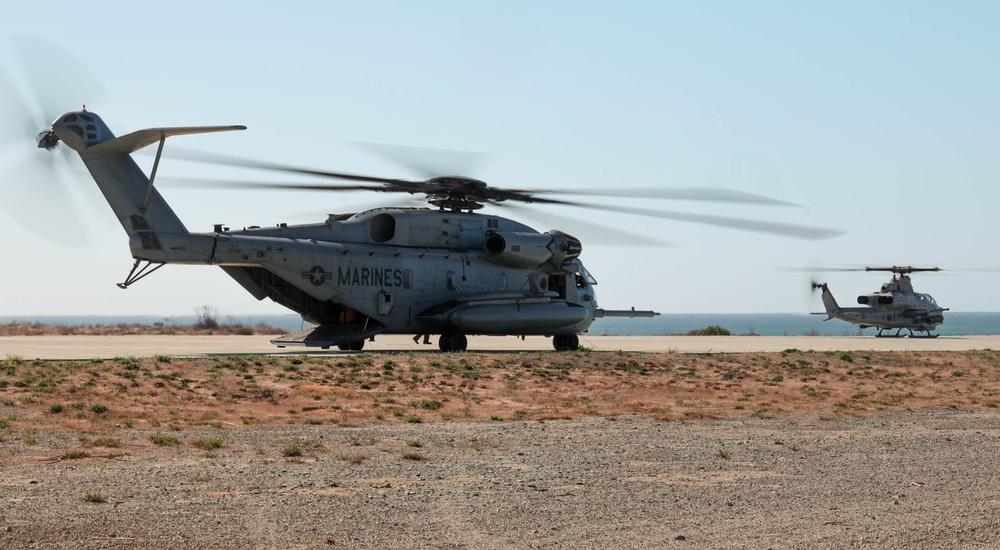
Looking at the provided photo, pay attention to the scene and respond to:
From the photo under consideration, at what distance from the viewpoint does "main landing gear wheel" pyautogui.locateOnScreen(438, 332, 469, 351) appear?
1241 inches

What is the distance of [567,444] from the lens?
45.2 ft

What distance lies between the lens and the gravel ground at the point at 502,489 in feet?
26.7

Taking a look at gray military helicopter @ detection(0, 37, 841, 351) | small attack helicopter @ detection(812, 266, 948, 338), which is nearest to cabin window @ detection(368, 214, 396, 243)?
gray military helicopter @ detection(0, 37, 841, 351)

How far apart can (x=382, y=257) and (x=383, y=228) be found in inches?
49.2

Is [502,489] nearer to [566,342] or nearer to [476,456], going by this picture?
[476,456]

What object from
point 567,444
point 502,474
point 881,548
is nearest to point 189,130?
point 567,444

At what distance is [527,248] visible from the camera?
3281 centimetres

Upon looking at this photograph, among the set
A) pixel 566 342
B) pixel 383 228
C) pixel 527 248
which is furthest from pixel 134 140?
pixel 566 342

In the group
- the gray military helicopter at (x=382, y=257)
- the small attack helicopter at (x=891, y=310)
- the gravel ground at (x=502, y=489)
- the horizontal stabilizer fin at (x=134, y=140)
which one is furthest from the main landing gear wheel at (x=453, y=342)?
the small attack helicopter at (x=891, y=310)

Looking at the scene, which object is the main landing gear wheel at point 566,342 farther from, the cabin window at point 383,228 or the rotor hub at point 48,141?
the rotor hub at point 48,141

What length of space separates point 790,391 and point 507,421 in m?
8.40

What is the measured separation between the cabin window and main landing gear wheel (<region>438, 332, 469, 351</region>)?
341cm

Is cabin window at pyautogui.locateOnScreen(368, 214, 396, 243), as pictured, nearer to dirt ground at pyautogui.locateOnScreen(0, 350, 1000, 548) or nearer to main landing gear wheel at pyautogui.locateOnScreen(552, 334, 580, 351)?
main landing gear wheel at pyautogui.locateOnScreen(552, 334, 580, 351)

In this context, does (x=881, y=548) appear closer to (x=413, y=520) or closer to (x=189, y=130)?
(x=413, y=520)
